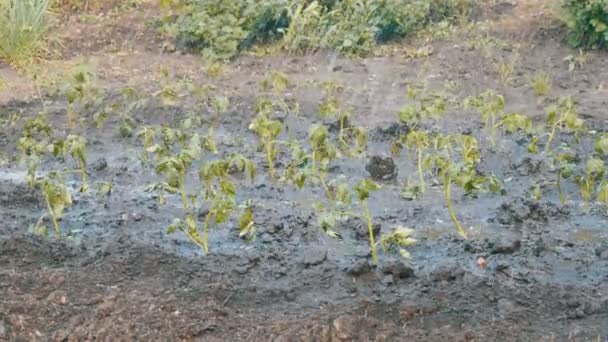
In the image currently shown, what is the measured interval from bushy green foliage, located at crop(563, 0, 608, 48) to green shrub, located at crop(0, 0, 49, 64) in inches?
159

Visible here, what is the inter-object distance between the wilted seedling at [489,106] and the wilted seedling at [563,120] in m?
0.31

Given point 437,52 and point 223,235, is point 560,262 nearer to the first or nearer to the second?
point 223,235

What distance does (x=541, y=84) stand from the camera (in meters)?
7.59

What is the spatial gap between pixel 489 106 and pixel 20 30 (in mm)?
3998

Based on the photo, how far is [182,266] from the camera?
479cm

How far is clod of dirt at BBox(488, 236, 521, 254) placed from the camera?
4.94m

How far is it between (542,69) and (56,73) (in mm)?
3551

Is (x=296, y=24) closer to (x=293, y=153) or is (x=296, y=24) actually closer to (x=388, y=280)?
(x=293, y=153)

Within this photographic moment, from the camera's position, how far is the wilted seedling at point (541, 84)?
7582 millimetres

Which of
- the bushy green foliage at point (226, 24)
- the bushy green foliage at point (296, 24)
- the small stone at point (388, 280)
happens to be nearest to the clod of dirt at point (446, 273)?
the small stone at point (388, 280)

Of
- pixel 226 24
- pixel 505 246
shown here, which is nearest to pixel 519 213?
pixel 505 246

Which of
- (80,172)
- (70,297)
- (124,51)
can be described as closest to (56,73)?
(124,51)

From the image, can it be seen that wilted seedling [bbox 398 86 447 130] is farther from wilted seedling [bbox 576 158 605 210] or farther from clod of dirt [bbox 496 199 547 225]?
wilted seedling [bbox 576 158 605 210]

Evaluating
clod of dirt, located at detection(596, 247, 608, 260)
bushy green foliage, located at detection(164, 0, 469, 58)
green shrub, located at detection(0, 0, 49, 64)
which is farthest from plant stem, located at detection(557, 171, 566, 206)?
green shrub, located at detection(0, 0, 49, 64)
